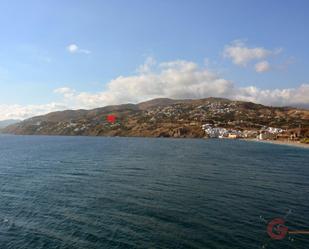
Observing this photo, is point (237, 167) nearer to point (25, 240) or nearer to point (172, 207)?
point (172, 207)

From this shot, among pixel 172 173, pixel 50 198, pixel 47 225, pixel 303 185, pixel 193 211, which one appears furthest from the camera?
pixel 172 173

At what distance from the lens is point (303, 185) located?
71.2 metres

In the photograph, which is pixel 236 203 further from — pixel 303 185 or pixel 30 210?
pixel 30 210

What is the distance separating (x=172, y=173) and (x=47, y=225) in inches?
1864

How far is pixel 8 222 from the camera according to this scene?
145 feet

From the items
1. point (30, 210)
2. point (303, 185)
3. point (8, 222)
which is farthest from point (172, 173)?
point (8, 222)

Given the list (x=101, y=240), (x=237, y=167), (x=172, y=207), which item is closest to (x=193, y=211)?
(x=172, y=207)

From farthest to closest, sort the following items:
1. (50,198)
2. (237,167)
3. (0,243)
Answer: (237,167) < (50,198) < (0,243)

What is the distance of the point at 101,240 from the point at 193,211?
1698cm

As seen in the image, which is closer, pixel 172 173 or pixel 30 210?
pixel 30 210

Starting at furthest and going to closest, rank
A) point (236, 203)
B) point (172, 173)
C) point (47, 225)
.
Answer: point (172, 173) → point (236, 203) → point (47, 225)

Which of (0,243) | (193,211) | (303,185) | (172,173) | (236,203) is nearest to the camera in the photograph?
(0,243)

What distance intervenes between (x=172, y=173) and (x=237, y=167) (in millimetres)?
26447

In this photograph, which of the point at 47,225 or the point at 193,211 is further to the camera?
the point at 193,211
